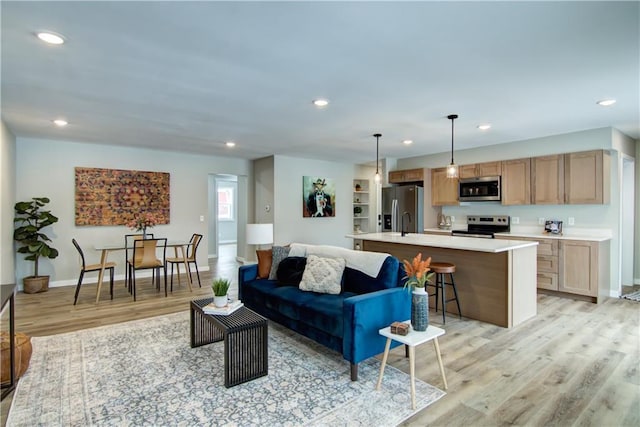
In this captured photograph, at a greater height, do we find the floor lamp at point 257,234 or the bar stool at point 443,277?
the floor lamp at point 257,234

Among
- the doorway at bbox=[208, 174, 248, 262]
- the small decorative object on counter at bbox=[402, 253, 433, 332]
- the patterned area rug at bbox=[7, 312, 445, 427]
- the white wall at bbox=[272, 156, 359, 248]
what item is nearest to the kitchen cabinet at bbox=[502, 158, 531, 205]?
the white wall at bbox=[272, 156, 359, 248]

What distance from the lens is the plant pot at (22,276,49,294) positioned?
520 centimetres

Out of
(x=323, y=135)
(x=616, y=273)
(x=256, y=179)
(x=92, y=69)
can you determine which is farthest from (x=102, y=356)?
(x=616, y=273)

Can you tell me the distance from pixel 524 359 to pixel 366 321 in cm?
155

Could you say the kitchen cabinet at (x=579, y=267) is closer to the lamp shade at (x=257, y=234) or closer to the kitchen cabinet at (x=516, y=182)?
the kitchen cabinet at (x=516, y=182)

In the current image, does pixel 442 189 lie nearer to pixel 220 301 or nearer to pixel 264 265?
pixel 264 265

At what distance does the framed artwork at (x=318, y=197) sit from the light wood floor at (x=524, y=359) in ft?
11.4

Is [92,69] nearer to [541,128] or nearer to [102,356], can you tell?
[102,356]

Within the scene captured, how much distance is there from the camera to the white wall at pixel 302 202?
7156 mm

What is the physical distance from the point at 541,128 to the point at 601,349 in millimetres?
3039

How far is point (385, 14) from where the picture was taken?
1.96 metres

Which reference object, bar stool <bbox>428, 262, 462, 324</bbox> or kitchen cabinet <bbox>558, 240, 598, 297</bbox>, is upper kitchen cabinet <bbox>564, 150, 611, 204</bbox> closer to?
kitchen cabinet <bbox>558, 240, 598, 297</bbox>

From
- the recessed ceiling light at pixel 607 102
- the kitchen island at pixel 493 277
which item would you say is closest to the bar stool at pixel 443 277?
the kitchen island at pixel 493 277

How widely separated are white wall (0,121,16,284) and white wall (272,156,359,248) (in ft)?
13.5
